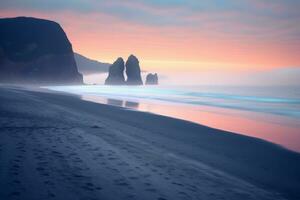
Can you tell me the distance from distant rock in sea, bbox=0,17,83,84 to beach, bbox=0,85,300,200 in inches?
4435

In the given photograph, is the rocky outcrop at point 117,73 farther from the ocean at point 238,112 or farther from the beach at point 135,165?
the beach at point 135,165

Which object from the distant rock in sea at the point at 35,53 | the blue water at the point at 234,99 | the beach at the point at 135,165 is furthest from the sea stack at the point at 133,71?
the beach at the point at 135,165

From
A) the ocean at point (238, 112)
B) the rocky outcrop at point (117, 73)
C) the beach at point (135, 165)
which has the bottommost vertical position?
the beach at point (135, 165)

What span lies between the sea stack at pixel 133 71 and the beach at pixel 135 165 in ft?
542

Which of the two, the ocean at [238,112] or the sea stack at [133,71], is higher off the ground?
the sea stack at [133,71]

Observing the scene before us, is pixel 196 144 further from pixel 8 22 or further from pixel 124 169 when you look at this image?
pixel 8 22

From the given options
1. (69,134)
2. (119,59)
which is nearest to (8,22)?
(119,59)

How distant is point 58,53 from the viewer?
13088 cm

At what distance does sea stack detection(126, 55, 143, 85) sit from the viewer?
6949 inches

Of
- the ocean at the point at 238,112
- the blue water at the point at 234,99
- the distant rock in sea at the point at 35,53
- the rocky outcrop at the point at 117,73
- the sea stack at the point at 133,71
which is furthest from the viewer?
the rocky outcrop at the point at 117,73

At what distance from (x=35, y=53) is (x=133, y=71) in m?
68.9

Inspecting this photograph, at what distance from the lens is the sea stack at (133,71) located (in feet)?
579

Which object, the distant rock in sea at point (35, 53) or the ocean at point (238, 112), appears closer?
the ocean at point (238, 112)

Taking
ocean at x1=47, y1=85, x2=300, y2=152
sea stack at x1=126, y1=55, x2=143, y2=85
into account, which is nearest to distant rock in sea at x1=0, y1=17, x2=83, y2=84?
sea stack at x1=126, y1=55, x2=143, y2=85
